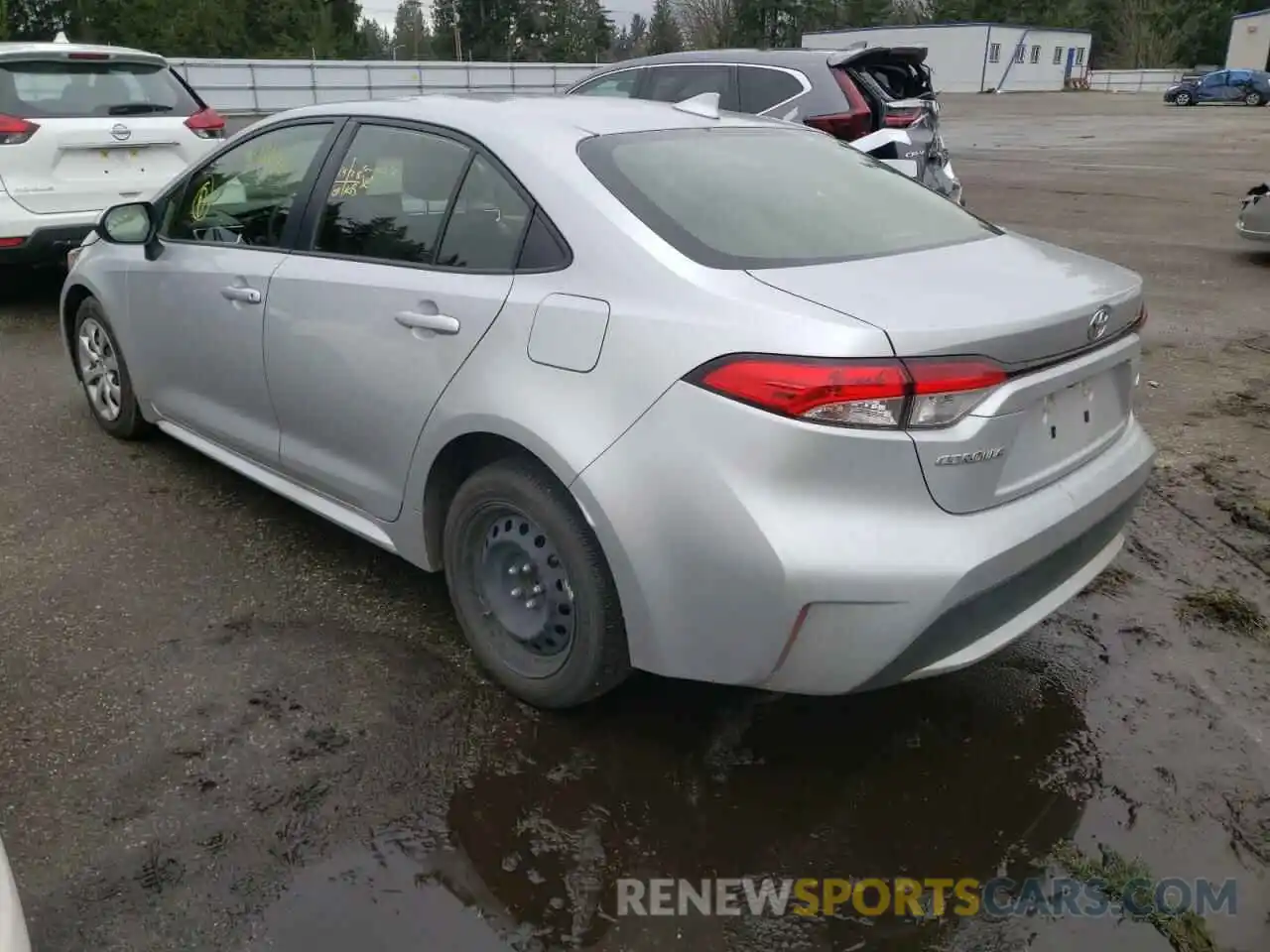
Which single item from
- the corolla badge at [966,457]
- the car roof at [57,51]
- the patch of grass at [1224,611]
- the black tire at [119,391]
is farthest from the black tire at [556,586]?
the car roof at [57,51]

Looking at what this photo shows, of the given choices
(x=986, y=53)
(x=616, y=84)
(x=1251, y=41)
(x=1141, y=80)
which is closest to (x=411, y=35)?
(x=986, y=53)

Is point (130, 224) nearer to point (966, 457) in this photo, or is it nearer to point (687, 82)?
point (966, 457)

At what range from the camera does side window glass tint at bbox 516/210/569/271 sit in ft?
9.20

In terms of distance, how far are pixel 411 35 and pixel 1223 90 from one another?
184 feet

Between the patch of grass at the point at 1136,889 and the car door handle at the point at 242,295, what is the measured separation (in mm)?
2973

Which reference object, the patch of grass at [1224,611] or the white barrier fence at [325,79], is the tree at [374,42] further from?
the patch of grass at [1224,611]

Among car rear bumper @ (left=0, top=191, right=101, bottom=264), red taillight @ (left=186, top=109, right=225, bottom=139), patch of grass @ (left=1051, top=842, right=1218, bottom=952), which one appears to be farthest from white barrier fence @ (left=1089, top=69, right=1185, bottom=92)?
patch of grass @ (left=1051, top=842, right=1218, bottom=952)

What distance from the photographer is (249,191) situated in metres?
3.95

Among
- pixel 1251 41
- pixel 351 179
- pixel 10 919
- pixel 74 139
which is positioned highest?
pixel 1251 41

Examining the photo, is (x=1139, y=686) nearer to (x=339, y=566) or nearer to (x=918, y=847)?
(x=918, y=847)

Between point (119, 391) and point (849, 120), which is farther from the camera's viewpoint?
point (849, 120)

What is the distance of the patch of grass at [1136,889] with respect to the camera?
2.32m

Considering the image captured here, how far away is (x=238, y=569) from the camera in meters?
3.85

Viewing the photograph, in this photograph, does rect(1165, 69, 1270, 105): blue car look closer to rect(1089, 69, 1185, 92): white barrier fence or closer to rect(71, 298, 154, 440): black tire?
rect(1089, 69, 1185, 92): white barrier fence
